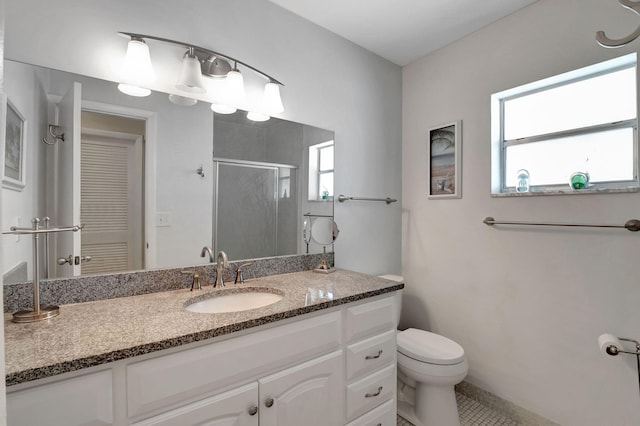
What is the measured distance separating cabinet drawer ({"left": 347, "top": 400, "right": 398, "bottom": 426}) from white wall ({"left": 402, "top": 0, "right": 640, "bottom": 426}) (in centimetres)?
78

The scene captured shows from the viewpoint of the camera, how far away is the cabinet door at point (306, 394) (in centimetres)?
109

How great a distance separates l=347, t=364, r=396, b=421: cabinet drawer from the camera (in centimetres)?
136

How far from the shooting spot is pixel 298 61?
1855 mm

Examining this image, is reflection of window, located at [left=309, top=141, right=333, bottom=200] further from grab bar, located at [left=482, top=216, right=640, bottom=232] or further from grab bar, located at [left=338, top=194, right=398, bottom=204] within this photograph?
grab bar, located at [left=482, top=216, right=640, bottom=232]

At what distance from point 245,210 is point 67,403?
3.49 feet

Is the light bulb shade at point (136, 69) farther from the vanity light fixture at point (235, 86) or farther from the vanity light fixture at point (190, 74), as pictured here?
the vanity light fixture at point (235, 86)

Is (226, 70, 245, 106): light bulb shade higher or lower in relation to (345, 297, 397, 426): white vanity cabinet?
higher

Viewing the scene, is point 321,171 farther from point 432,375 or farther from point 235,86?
point 432,375

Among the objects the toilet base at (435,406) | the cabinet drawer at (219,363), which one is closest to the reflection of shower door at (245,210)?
the cabinet drawer at (219,363)

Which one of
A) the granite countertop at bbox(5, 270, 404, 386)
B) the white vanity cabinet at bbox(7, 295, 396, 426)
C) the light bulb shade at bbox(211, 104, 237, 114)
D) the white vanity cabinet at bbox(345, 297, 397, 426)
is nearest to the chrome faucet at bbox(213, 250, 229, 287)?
the granite countertop at bbox(5, 270, 404, 386)

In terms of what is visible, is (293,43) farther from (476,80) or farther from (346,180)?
(476,80)

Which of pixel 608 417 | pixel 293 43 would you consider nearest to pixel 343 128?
pixel 293 43

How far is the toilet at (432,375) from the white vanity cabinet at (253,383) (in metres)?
0.24

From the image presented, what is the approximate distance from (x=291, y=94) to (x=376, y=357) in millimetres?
1505
